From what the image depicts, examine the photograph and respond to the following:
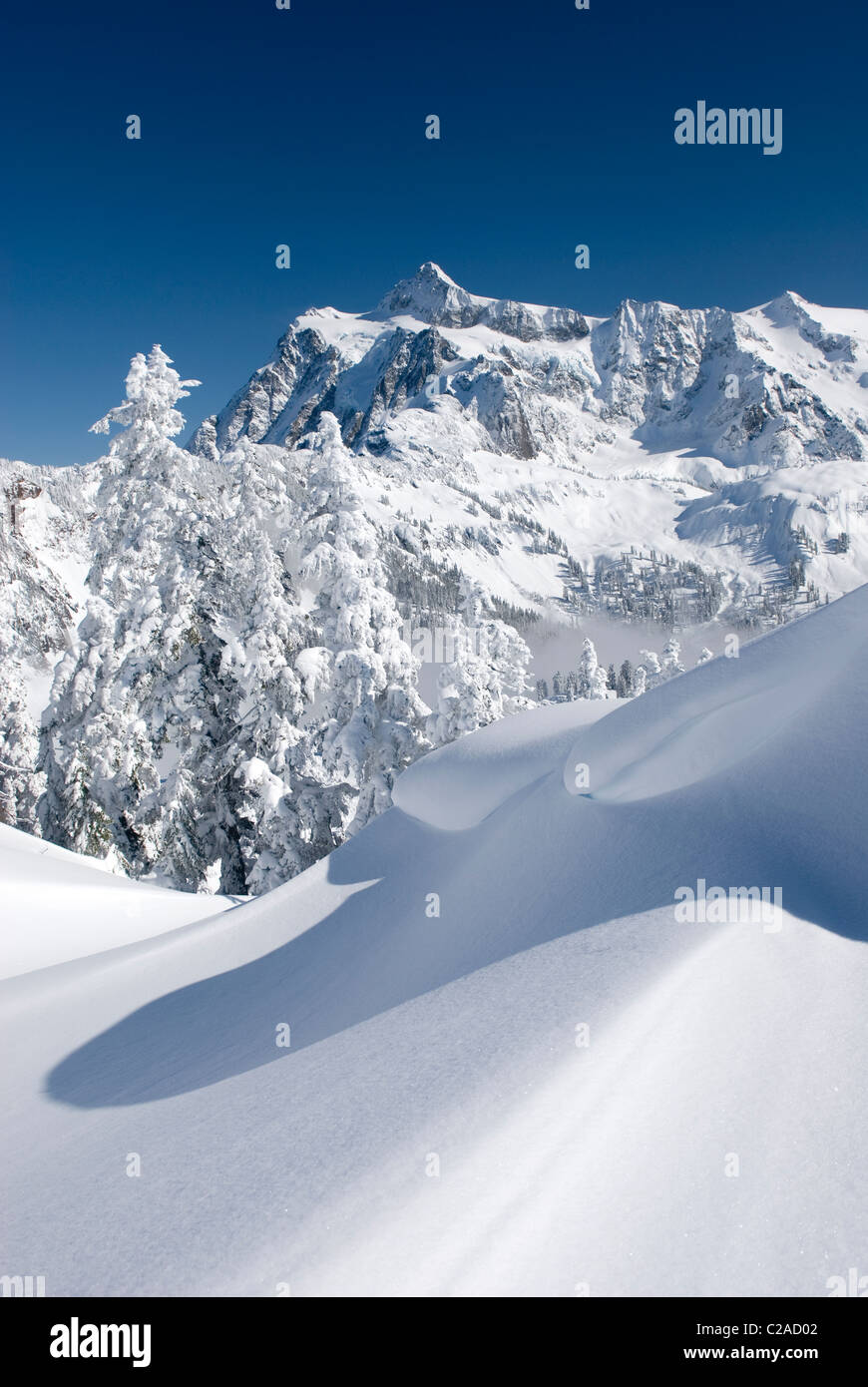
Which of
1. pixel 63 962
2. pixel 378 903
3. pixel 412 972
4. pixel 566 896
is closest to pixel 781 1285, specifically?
pixel 566 896

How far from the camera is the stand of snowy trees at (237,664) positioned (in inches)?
591

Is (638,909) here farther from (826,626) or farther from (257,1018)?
(257,1018)

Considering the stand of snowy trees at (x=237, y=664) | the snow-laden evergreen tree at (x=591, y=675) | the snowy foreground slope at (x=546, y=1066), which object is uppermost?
the snow-laden evergreen tree at (x=591, y=675)

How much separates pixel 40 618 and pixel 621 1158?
225 feet

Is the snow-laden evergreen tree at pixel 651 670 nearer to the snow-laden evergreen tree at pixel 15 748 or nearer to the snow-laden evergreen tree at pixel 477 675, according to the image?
the snow-laden evergreen tree at pixel 477 675

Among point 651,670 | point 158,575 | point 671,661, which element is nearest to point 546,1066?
point 158,575

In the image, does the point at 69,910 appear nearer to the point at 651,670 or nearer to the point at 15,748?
the point at 15,748

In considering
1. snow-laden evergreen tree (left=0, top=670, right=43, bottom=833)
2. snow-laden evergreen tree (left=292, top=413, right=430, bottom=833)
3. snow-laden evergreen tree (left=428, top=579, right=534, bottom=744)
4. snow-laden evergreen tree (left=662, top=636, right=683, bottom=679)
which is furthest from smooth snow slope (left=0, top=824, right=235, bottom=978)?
snow-laden evergreen tree (left=662, top=636, right=683, bottom=679)

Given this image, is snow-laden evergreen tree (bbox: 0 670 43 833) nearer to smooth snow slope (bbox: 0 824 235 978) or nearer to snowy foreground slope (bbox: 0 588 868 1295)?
smooth snow slope (bbox: 0 824 235 978)

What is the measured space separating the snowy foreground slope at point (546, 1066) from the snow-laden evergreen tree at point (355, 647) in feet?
40.3

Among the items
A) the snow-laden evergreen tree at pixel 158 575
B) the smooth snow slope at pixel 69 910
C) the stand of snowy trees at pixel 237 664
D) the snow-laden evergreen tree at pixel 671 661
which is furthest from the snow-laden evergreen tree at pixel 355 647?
the snow-laden evergreen tree at pixel 671 661

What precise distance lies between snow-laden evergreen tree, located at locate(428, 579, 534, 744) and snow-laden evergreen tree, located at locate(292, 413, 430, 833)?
3.68 feet

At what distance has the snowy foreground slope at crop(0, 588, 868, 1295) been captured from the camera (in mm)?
1935

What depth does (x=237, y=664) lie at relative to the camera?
15148 mm
